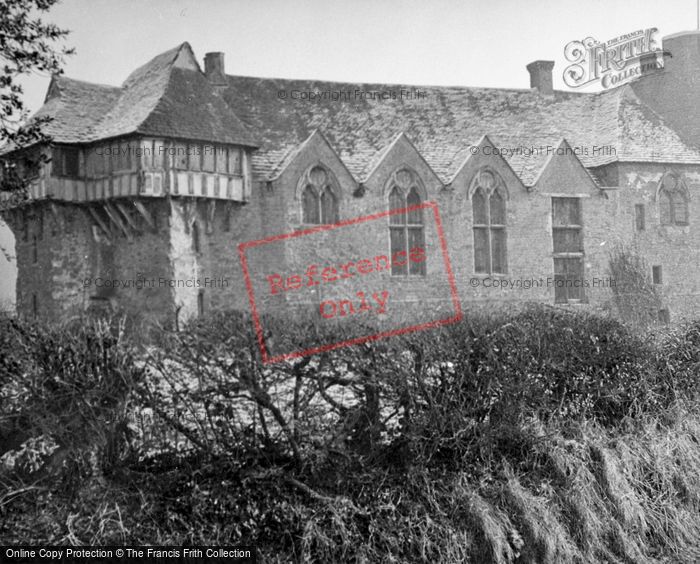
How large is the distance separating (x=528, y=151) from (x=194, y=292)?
47.6ft

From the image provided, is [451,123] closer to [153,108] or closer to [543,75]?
[543,75]

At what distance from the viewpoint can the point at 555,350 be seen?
966 cm

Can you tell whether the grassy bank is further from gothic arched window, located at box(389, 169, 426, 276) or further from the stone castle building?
gothic arched window, located at box(389, 169, 426, 276)

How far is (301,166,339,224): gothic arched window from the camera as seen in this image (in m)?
26.5

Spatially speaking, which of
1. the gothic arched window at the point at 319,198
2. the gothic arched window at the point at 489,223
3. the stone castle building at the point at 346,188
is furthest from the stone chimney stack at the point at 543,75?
the gothic arched window at the point at 319,198

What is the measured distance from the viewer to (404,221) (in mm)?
28172

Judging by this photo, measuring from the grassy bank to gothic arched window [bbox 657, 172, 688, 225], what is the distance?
2208 cm

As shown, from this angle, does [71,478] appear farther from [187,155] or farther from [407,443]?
[187,155]

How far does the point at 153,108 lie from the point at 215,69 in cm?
527

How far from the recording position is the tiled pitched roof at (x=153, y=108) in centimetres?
2405

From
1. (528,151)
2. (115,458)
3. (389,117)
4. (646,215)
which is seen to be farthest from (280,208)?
(115,458)
